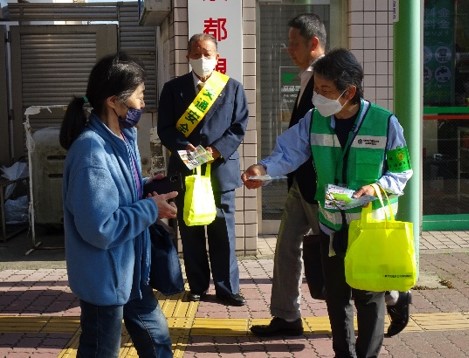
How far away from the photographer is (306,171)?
17.0 feet

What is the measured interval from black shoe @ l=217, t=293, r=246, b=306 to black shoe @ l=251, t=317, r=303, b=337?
2.45 ft

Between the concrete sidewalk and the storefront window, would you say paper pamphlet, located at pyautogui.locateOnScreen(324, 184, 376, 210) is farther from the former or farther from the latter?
the storefront window

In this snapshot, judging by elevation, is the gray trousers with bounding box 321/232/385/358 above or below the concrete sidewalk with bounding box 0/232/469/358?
above

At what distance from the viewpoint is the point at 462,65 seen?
9.28m

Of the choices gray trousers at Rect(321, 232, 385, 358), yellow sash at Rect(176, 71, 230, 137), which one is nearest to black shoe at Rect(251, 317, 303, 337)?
gray trousers at Rect(321, 232, 385, 358)

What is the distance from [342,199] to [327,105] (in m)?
0.51

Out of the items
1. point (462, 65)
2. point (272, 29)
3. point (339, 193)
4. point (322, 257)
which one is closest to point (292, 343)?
point (322, 257)

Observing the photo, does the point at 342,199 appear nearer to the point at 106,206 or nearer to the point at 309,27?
the point at 106,206

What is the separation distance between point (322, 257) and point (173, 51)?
3879 mm

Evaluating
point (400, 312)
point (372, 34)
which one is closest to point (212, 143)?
point (400, 312)

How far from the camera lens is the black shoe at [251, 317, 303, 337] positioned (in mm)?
5496

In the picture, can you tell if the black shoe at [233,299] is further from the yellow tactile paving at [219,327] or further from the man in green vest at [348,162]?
the man in green vest at [348,162]

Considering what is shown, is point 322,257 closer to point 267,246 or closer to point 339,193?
point 339,193

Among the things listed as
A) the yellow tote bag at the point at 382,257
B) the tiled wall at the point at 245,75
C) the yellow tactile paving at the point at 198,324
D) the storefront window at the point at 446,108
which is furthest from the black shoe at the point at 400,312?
the storefront window at the point at 446,108
